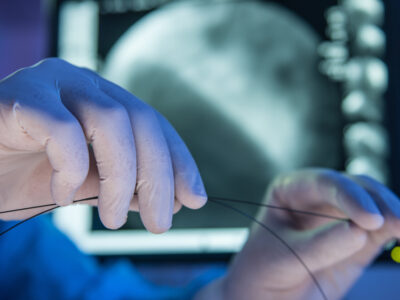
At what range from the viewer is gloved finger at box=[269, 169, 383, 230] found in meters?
0.66

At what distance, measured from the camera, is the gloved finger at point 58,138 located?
0.51 meters

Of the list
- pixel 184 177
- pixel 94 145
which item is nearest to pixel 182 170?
pixel 184 177

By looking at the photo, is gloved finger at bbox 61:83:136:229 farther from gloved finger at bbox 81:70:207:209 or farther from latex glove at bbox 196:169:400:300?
latex glove at bbox 196:169:400:300

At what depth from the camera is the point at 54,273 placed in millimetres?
1138

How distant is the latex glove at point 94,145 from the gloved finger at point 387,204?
299 millimetres

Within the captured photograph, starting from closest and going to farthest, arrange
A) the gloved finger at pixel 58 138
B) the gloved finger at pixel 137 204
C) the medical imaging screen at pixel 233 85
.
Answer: the gloved finger at pixel 58 138, the gloved finger at pixel 137 204, the medical imaging screen at pixel 233 85

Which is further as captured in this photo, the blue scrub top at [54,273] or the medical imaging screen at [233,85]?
the medical imaging screen at [233,85]

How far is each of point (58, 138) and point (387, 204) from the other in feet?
1.62

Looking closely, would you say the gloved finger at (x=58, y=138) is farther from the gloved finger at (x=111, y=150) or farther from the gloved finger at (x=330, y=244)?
the gloved finger at (x=330, y=244)

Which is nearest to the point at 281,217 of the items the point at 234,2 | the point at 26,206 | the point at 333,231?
the point at 333,231

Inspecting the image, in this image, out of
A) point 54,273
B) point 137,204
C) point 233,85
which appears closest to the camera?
point 137,204

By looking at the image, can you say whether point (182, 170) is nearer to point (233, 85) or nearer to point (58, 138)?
point (58, 138)

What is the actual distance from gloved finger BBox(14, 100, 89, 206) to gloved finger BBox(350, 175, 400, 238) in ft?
1.49

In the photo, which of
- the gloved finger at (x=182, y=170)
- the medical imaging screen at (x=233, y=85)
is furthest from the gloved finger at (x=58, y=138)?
the medical imaging screen at (x=233, y=85)
